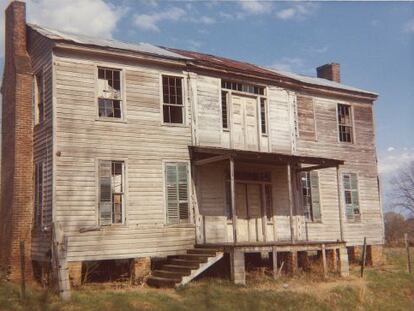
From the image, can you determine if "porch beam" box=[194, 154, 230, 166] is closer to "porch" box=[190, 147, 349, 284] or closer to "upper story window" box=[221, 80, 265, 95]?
"porch" box=[190, 147, 349, 284]

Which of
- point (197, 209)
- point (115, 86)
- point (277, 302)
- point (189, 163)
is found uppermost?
point (115, 86)

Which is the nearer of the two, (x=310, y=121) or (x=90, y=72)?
(x=90, y=72)

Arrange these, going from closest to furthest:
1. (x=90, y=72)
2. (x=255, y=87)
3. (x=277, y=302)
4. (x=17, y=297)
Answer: (x=17, y=297) < (x=277, y=302) < (x=90, y=72) < (x=255, y=87)

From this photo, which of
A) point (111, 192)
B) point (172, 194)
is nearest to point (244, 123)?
point (172, 194)

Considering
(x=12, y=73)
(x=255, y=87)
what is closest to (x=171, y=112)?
(x=255, y=87)

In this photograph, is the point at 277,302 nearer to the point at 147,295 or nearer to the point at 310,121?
the point at 147,295

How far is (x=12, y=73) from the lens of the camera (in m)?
18.5

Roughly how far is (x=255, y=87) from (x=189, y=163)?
4556mm

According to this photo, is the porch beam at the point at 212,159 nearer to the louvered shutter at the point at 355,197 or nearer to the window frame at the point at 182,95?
the window frame at the point at 182,95

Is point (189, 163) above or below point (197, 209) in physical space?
above

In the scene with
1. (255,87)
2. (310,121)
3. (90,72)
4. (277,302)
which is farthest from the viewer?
(310,121)

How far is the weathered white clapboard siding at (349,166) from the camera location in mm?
22155

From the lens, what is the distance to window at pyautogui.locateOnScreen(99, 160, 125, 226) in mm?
16391

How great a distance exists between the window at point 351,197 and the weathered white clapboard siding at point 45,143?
13.0 meters
